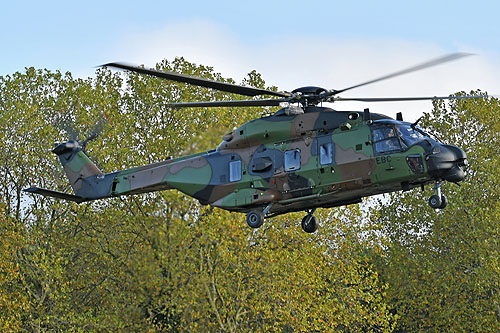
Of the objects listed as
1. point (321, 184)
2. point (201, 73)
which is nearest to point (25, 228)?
point (201, 73)

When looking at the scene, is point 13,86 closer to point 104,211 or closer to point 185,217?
point 104,211

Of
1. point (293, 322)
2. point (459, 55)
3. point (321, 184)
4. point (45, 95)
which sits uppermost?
point (45, 95)

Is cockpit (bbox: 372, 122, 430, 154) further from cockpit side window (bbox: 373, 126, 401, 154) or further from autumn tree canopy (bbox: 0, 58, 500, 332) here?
autumn tree canopy (bbox: 0, 58, 500, 332)

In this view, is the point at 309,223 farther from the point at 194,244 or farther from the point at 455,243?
the point at 455,243

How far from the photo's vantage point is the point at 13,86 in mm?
35500

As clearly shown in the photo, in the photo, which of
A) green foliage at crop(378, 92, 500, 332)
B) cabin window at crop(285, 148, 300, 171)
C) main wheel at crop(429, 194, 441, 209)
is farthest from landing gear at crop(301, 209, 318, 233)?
green foliage at crop(378, 92, 500, 332)

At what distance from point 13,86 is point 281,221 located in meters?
14.9

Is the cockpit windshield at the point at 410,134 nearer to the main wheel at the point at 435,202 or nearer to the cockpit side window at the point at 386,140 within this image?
the cockpit side window at the point at 386,140

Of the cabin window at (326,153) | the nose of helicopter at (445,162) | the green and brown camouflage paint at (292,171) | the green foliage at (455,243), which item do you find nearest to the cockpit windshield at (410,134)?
the green and brown camouflage paint at (292,171)

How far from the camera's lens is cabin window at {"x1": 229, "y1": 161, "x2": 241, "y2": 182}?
19.6 m

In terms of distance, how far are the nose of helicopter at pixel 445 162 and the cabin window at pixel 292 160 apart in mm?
3271

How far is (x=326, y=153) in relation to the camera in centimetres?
1830

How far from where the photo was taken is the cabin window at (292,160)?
18625 mm

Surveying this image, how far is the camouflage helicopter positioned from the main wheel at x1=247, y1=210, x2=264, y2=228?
0.03 m
